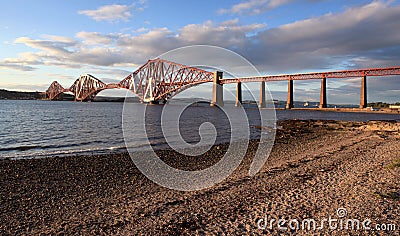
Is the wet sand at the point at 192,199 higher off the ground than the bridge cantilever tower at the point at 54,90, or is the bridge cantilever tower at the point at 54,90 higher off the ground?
the bridge cantilever tower at the point at 54,90

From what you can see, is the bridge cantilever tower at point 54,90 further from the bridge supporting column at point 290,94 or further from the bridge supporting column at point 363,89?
the bridge supporting column at point 363,89

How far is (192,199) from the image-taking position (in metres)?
6.28

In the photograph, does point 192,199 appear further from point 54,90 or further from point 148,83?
point 54,90

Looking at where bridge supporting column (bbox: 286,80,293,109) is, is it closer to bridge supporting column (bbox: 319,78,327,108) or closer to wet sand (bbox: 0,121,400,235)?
bridge supporting column (bbox: 319,78,327,108)

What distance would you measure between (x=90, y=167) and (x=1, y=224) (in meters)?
4.94

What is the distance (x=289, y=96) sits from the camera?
8862cm

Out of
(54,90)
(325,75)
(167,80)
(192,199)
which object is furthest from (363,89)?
(54,90)

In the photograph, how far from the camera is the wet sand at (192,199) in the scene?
190 inches

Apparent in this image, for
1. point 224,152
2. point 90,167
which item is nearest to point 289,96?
point 224,152

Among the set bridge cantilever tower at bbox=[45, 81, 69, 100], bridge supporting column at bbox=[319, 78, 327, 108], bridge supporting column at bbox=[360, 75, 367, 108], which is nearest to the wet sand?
bridge supporting column at bbox=[360, 75, 367, 108]

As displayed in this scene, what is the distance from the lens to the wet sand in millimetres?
4824

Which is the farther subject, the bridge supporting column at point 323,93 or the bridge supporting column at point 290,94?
the bridge supporting column at point 290,94

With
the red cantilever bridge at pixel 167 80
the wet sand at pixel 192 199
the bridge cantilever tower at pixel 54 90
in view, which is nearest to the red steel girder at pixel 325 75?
the red cantilever bridge at pixel 167 80

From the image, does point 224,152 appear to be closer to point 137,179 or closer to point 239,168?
point 239,168
